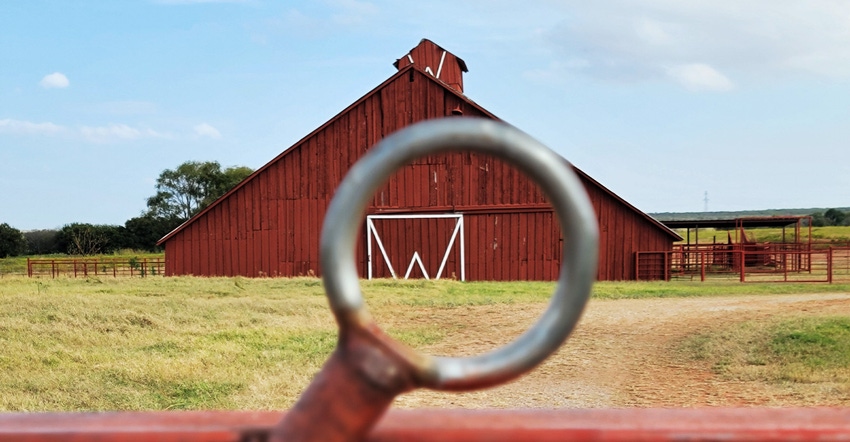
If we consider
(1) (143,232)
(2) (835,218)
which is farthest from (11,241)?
(2) (835,218)

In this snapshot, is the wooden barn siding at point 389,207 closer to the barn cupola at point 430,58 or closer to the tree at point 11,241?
the barn cupola at point 430,58

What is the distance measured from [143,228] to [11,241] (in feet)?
28.5

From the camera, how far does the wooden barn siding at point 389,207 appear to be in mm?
21641

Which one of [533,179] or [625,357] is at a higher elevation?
[533,179]

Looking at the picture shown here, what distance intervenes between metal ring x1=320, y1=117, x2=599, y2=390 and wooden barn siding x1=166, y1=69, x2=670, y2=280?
20508 millimetres

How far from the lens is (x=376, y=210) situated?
21.9 meters

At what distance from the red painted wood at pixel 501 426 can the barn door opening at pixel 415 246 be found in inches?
816

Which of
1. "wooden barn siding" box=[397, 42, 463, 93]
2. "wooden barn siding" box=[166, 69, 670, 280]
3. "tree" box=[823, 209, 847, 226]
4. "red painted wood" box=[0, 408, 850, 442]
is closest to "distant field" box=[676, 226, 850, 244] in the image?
"tree" box=[823, 209, 847, 226]

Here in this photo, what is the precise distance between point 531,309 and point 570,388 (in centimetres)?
584

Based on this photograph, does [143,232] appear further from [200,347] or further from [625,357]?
[625,357]

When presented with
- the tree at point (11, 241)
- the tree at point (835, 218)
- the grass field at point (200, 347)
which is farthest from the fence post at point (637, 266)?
the tree at point (835, 218)

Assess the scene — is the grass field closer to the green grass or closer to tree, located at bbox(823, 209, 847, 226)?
the green grass

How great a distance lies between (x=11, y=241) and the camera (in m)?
48.8

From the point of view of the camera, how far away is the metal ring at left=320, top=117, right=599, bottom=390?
75 centimetres
